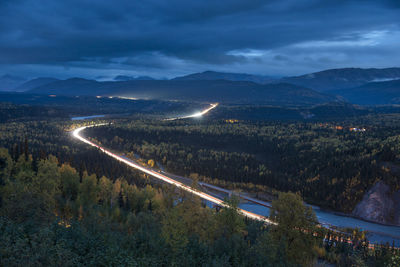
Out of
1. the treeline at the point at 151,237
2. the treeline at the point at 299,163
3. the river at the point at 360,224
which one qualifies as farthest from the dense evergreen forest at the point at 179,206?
the river at the point at 360,224

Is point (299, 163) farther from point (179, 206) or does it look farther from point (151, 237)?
point (151, 237)

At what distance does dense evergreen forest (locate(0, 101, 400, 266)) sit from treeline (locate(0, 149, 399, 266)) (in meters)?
0.18

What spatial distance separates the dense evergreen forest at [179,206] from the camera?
1321 inches

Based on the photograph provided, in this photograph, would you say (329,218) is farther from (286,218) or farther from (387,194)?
(286,218)

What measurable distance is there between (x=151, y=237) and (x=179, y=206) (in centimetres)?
2058

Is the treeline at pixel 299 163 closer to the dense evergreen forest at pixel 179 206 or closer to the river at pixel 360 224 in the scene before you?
the dense evergreen forest at pixel 179 206

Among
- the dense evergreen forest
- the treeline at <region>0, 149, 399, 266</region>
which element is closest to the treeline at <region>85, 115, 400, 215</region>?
the dense evergreen forest

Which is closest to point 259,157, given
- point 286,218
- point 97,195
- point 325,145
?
point 325,145

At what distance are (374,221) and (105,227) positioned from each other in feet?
303

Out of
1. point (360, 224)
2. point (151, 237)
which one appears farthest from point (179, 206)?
point (360, 224)

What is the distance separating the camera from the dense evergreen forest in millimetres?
33562

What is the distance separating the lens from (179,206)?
61.7 meters

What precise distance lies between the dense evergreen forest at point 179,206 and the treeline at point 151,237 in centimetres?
18

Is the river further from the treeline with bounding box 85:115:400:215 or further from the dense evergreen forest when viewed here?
the dense evergreen forest
